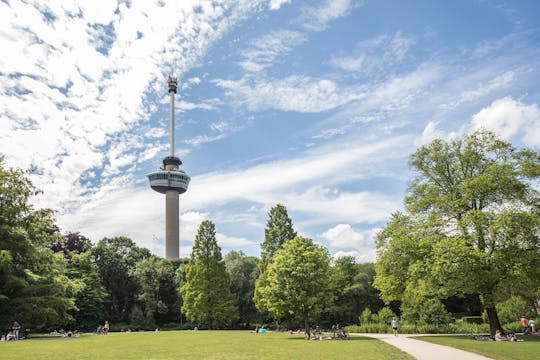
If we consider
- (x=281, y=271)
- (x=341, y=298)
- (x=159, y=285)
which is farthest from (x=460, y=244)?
(x=159, y=285)

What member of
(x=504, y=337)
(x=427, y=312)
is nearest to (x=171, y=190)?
(x=427, y=312)

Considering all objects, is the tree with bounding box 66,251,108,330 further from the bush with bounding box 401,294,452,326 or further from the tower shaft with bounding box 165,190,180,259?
the tower shaft with bounding box 165,190,180,259

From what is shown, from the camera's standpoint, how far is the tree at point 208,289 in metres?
56.5

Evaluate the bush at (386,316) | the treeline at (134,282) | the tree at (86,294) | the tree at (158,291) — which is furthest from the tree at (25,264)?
the bush at (386,316)

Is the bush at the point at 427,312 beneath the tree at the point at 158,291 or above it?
beneath

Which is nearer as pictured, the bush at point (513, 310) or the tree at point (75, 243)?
the bush at point (513, 310)

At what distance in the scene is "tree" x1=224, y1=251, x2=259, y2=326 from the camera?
→ 64000 mm

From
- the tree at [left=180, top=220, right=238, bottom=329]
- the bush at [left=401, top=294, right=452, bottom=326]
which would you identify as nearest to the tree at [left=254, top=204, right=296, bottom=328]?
the tree at [left=180, top=220, right=238, bottom=329]

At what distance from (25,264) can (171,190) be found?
98774 mm

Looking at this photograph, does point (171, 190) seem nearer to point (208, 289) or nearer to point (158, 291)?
point (158, 291)

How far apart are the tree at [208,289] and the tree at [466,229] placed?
2830 cm

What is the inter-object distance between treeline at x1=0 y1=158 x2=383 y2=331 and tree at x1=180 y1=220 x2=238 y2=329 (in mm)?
133

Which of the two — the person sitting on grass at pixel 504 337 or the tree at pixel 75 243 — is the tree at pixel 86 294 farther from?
the person sitting on grass at pixel 504 337

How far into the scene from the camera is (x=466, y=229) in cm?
2980
